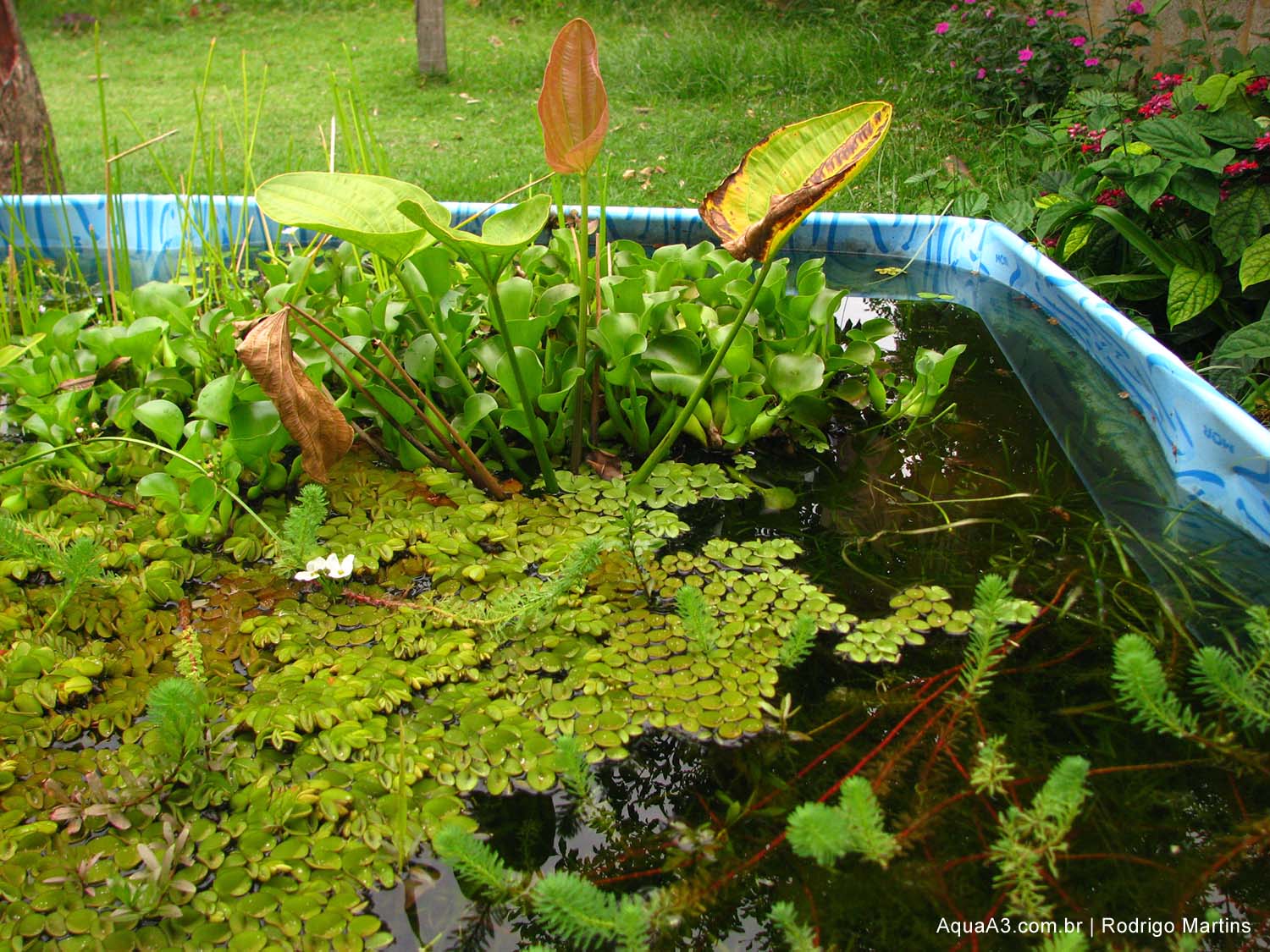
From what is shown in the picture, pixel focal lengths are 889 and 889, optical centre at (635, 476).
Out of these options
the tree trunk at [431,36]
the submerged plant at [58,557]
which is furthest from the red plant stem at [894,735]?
the tree trunk at [431,36]

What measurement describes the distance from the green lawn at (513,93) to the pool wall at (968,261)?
230 mm

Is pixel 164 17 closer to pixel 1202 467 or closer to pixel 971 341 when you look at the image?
pixel 971 341

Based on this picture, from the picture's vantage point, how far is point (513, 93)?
4.58 m

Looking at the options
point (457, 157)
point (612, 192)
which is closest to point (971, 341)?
point (612, 192)

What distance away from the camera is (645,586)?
1229mm

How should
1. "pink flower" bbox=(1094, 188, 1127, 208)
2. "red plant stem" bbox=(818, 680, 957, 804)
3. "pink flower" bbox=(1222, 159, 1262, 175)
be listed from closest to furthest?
"red plant stem" bbox=(818, 680, 957, 804) < "pink flower" bbox=(1222, 159, 1262, 175) < "pink flower" bbox=(1094, 188, 1127, 208)

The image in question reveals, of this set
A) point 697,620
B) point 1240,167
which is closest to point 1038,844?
point 697,620

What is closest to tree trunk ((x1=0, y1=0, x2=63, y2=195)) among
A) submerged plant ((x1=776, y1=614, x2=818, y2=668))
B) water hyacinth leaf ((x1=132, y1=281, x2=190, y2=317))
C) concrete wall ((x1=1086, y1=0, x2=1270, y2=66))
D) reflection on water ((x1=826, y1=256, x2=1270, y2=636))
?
water hyacinth leaf ((x1=132, y1=281, x2=190, y2=317))

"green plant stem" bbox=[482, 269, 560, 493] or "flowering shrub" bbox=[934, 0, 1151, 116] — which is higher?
"flowering shrub" bbox=[934, 0, 1151, 116]

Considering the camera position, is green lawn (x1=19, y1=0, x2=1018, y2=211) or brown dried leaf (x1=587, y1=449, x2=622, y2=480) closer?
brown dried leaf (x1=587, y1=449, x2=622, y2=480)

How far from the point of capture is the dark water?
31.3 inches

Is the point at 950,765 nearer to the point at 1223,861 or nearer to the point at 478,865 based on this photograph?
the point at 1223,861

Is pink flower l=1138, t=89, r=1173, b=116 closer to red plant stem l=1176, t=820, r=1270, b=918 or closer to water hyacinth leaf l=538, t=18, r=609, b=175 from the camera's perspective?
water hyacinth leaf l=538, t=18, r=609, b=175

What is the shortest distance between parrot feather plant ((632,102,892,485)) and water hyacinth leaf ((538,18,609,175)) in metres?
0.21
